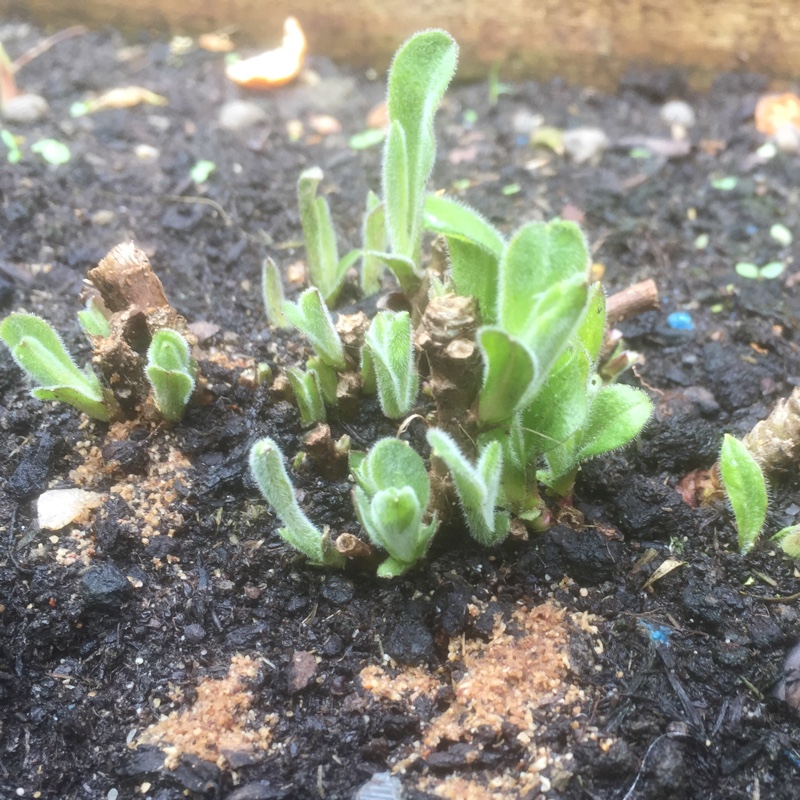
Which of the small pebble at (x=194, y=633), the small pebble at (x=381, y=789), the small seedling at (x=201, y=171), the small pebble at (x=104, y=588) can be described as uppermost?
the small seedling at (x=201, y=171)

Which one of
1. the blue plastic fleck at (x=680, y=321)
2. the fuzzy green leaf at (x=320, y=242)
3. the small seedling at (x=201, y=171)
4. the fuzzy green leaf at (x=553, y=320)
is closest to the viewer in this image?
the fuzzy green leaf at (x=553, y=320)

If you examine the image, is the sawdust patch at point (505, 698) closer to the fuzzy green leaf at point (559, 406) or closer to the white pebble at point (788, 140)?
the fuzzy green leaf at point (559, 406)

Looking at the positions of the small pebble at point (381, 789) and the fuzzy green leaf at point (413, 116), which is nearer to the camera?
the small pebble at point (381, 789)

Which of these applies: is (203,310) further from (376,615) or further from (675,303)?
(675,303)

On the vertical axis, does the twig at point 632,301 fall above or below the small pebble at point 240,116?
below

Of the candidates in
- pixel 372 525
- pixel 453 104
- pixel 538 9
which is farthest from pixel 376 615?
pixel 538 9

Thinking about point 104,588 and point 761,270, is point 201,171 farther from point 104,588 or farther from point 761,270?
point 761,270

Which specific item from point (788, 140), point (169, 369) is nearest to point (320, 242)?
point (169, 369)

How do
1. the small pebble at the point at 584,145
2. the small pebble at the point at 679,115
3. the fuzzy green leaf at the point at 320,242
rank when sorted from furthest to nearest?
the small pebble at the point at 679,115 → the small pebble at the point at 584,145 → the fuzzy green leaf at the point at 320,242

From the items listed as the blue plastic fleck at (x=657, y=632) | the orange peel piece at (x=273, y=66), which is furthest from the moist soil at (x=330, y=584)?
the orange peel piece at (x=273, y=66)
